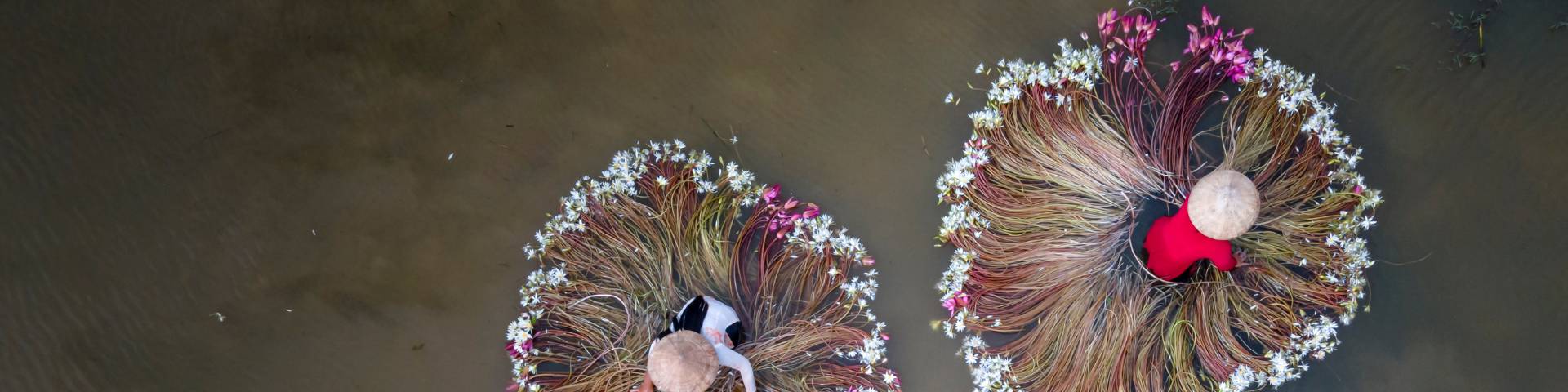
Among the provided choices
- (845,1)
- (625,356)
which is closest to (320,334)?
(625,356)

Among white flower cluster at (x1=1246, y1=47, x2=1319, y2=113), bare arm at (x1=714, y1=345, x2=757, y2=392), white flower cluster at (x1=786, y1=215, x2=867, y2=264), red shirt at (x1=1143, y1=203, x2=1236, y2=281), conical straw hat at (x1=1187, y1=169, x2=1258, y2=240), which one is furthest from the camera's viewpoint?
white flower cluster at (x1=786, y1=215, x2=867, y2=264)

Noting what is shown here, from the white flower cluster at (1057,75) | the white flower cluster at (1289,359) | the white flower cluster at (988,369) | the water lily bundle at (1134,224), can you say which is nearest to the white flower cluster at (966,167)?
the water lily bundle at (1134,224)

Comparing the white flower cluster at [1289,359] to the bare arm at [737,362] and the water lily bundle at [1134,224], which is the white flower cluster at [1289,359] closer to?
the water lily bundle at [1134,224]

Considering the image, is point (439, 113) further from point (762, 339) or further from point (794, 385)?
point (794, 385)

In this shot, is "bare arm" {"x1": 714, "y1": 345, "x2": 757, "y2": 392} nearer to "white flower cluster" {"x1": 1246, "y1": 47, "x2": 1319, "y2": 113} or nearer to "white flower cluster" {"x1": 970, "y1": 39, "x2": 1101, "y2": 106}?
"white flower cluster" {"x1": 970, "y1": 39, "x2": 1101, "y2": 106}

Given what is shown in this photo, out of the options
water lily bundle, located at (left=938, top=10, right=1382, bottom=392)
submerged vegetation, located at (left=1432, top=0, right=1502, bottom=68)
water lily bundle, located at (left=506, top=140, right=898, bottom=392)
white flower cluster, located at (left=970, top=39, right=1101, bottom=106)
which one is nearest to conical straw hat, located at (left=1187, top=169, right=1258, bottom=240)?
water lily bundle, located at (left=938, top=10, right=1382, bottom=392)
